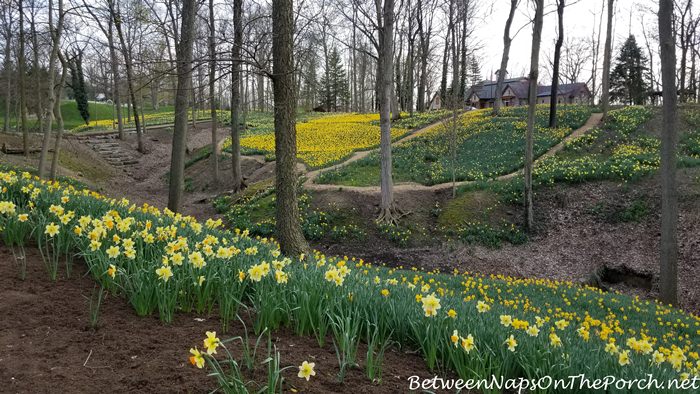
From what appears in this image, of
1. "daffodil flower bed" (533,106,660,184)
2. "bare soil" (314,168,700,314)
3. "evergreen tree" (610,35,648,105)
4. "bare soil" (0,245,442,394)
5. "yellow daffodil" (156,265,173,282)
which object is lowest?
"bare soil" (314,168,700,314)

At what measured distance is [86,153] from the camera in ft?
80.8

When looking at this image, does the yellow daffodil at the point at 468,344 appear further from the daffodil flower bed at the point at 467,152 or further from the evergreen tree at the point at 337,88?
the evergreen tree at the point at 337,88

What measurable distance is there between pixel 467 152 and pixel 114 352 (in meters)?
19.6

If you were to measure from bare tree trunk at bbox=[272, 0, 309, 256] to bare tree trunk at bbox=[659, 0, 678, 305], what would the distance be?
812cm

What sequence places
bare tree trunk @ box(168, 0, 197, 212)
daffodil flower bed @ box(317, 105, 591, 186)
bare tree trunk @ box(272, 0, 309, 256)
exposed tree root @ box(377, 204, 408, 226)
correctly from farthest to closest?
daffodil flower bed @ box(317, 105, 591, 186) → exposed tree root @ box(377, 204, 408, 226) → bare tree trunk @ box(168, 0, 197, 212) → bare tree trunk @ box(272, 0, 309, 256)

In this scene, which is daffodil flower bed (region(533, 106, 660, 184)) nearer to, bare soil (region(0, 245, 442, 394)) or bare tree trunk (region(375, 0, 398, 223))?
bare tree trunk (region(375, 0, 398, 223))

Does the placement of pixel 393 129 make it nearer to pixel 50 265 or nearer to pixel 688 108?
pixel 688 108

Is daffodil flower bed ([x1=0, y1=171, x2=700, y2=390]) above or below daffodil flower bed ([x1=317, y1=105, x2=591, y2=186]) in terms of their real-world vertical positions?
below

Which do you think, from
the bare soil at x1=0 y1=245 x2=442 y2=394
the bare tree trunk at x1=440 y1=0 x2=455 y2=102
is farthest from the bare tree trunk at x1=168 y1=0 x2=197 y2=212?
the bare tree trunk at x1=440 y1=0 x2=455 y2=102

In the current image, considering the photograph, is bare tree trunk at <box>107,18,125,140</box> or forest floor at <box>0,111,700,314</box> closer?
bare tree trunk at <box>107,18,125,140</box>

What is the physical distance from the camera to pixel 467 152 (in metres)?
20.8

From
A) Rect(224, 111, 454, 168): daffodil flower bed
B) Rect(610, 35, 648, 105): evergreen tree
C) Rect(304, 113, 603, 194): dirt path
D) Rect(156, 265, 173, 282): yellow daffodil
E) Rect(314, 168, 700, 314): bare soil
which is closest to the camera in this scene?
Rect(156, 265, 173, 282): yellow daffodil

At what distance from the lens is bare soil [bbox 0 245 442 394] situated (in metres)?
2.34

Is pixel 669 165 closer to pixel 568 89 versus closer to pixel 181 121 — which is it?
pixel 181 121
